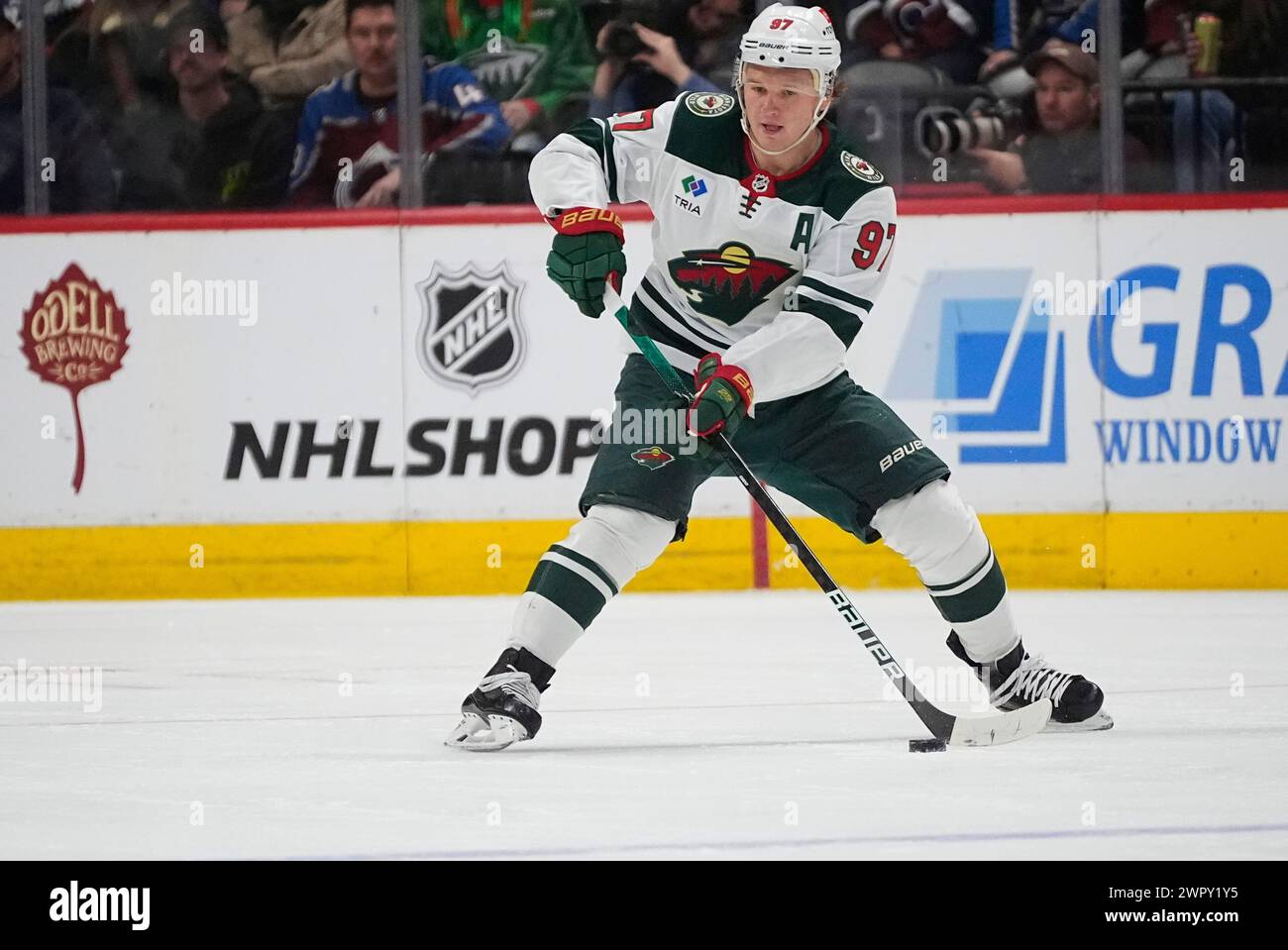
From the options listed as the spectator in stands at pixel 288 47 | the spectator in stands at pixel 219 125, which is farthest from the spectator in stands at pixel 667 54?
the spectator in stands at pixel 219 125

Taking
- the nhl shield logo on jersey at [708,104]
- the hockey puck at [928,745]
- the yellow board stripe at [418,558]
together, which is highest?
the nhl shield logo on jersey at [708,104]

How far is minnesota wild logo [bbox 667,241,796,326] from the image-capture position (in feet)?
12.6

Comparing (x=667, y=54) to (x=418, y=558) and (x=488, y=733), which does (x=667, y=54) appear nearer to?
(x=418, y=558)

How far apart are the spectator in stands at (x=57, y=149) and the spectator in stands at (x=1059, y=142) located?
9.80 feet

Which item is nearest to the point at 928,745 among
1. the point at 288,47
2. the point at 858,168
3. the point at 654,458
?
the point at 654,458

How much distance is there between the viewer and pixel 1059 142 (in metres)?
7.24

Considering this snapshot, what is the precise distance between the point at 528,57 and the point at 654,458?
3.84m

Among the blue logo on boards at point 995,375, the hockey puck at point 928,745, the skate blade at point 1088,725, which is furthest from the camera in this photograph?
the blue logo on boards at point 995,375

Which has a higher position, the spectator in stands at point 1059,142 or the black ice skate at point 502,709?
the spectator in stands at point 1059,142

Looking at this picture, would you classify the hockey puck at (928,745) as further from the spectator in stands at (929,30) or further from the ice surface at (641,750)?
the spectator in stands at (929,30)

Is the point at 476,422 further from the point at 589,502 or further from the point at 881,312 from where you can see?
the point at 589,502

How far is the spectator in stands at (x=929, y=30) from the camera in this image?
723 cm

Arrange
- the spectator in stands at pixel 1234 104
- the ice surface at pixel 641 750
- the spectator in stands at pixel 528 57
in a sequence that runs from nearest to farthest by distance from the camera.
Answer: the ice surface at pixel 641 750 < the spectator in stands at pixel 1234 104 < the spectator in stands at pixel 528 57

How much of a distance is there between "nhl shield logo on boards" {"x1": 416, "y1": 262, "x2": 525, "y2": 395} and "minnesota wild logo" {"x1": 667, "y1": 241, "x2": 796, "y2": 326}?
3210 mm
